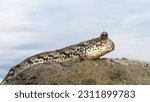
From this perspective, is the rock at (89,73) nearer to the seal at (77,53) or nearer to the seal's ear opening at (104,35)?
the seal at (77,53)

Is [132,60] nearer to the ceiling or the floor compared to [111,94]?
nearer to the ceiling

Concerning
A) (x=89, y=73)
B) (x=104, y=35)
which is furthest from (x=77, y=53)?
(x=89, y=73)

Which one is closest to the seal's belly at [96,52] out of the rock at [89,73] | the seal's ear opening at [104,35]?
the seal's ear opening at [104,35]

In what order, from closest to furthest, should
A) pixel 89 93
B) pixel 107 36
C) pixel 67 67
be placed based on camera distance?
pixel 89 93 < pixel 67 67 < pixel 107 36

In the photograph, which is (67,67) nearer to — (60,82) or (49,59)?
(60,82)

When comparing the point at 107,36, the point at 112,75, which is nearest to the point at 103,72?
the point at 112,75

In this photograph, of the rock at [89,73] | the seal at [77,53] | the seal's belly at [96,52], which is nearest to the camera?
the rock at [89,73]

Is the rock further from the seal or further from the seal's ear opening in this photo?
the seal's ear opening

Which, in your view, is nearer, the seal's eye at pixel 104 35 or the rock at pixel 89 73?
the rock at pixel 89 73
